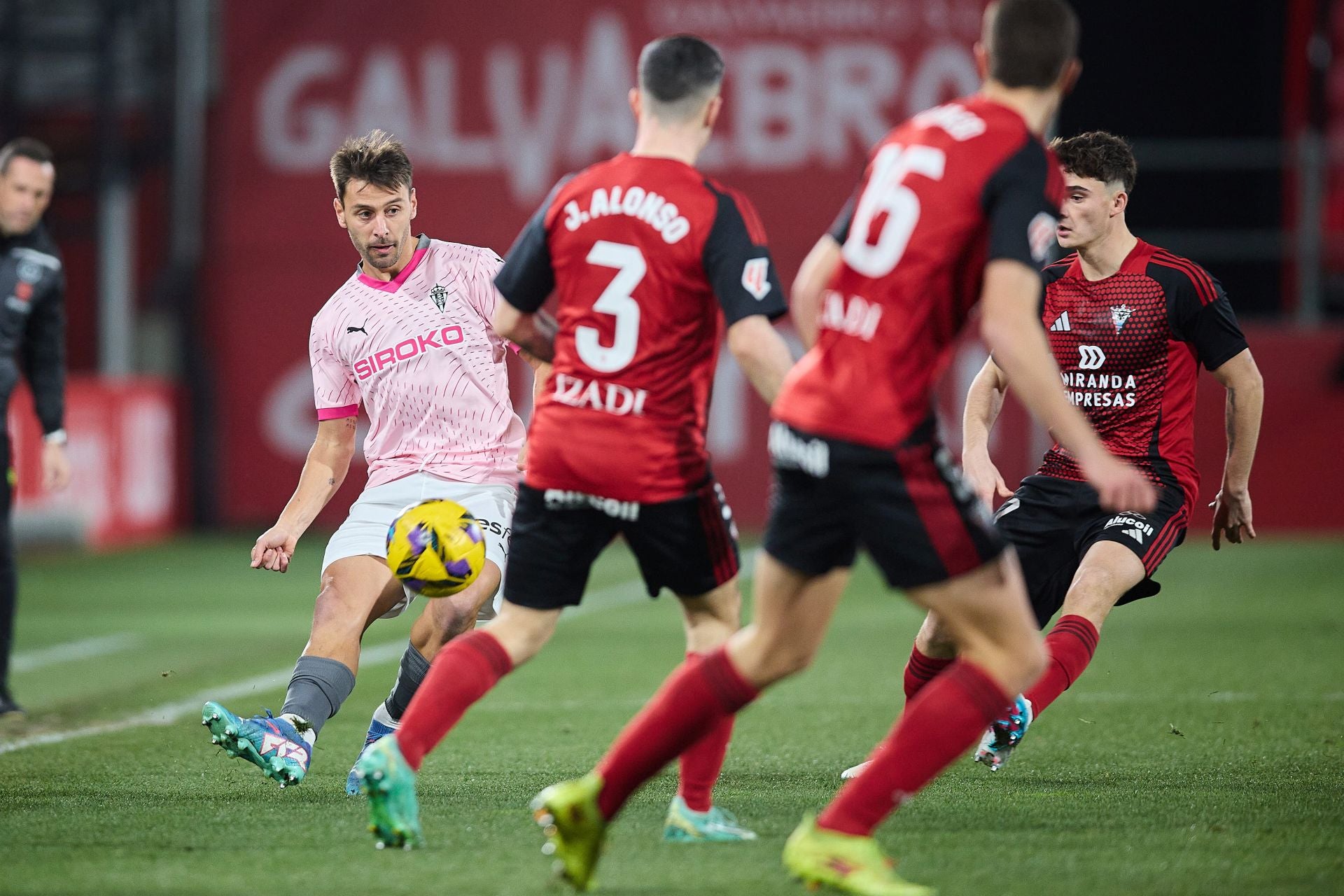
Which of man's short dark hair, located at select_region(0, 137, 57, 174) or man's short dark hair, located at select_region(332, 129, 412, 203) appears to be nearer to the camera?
man's short dark hair, located at select_region(332, 129, 412, 203)

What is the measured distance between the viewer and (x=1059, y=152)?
6254 mm

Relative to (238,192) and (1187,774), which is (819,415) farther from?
(238,192)

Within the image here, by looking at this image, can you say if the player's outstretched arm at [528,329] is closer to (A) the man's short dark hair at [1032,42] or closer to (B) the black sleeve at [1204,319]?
(A) the man's short dark hair at [1032,42]

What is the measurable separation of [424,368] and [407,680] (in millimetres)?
987

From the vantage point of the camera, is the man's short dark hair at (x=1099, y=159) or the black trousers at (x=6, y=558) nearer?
the man's short dark hair at (x=1099, y=159)

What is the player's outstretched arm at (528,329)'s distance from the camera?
4.84 metres

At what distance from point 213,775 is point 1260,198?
1648 cm

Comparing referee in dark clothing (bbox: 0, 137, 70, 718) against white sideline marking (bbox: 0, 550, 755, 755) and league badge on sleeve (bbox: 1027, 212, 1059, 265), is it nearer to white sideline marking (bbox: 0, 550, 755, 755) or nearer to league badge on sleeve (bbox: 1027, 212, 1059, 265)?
white sideline marking (bbox: 0, 550, 755, 755)

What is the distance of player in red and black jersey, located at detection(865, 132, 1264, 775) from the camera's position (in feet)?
20.1

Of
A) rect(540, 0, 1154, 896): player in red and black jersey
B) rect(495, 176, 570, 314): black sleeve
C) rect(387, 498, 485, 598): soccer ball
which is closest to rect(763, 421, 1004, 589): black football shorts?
rect(540, 0, 1154, 896): player in red and black jersey

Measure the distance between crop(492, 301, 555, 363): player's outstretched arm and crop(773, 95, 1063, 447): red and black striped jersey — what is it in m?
0.90

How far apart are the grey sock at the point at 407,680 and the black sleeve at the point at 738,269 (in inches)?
73.7

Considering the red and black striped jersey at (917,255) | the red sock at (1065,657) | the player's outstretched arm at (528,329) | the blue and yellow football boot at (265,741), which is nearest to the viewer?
the red and black striped jersey at (917,255)

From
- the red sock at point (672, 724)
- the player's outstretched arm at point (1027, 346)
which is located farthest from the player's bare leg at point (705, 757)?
the player's outstretched arm at point (1027, 346)
